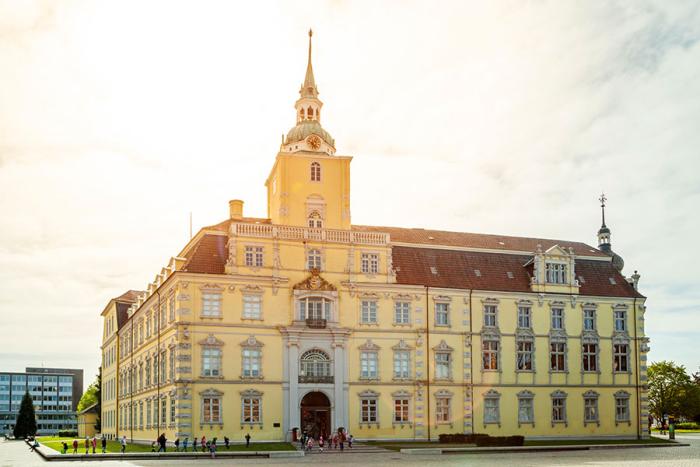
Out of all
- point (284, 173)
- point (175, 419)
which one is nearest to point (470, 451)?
point (175, 419)

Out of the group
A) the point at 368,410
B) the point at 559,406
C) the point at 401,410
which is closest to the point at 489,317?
the point at 559,406

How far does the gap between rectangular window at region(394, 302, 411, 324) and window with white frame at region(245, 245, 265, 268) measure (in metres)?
11.3

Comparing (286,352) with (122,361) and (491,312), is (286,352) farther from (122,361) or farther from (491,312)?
(122,361)

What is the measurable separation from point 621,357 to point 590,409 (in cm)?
546

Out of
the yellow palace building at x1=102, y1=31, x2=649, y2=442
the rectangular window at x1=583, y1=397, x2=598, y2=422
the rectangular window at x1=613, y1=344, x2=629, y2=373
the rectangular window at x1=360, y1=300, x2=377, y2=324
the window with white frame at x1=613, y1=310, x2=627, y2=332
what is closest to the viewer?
the yellow palace building at x1=102, y1=31, x2=649, y2=442

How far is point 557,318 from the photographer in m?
75.2

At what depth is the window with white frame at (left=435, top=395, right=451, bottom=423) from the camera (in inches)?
2766

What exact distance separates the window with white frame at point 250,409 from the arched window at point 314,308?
7000mm

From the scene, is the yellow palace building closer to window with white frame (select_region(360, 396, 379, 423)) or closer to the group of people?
window with white frame (select_region(360, 396, 379, 423))

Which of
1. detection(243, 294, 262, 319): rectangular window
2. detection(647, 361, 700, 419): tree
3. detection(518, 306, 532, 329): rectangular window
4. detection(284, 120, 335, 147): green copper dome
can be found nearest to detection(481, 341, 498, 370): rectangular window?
detection(518, 306, 532, 329): rectangular window

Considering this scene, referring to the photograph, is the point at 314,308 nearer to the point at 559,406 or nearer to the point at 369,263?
the point at 369,263

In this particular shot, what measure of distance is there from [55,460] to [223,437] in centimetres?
1250

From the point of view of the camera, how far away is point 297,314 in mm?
67188

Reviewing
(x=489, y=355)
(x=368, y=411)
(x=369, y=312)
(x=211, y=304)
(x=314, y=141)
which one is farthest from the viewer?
(x=489, y=355)
